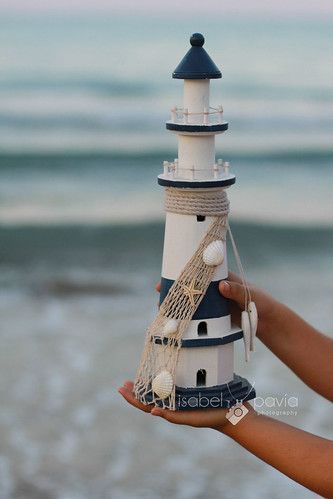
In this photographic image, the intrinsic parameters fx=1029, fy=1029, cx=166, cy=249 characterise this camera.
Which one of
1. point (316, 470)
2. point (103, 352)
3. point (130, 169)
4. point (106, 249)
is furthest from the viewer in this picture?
point (130, 169)

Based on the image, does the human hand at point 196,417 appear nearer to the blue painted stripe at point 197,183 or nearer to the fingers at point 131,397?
the fingers at point 131,397

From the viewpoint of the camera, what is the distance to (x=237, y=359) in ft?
18.9

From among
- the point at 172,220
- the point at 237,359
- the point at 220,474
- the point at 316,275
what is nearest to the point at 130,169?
the point at 316,275

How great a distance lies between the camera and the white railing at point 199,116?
2186 millimetres

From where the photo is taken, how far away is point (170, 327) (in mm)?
2191

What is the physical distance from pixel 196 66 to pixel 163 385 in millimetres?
677

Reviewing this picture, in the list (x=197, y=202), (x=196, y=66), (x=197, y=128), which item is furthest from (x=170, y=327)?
(x=196, y=66)

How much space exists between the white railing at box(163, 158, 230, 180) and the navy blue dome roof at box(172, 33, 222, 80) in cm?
19

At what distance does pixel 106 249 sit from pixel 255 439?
25.0 feet

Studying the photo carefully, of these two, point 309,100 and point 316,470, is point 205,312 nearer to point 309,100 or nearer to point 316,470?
point 316,470

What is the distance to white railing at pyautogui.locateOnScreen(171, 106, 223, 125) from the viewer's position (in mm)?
2186

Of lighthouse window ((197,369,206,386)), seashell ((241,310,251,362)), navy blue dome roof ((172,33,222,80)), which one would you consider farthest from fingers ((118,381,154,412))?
navy blue dome roof ((172,33,222,80))

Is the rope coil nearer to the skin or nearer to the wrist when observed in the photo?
the skin

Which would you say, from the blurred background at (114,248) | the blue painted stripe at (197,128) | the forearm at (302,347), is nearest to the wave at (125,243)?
the blurred background at (114,248)
